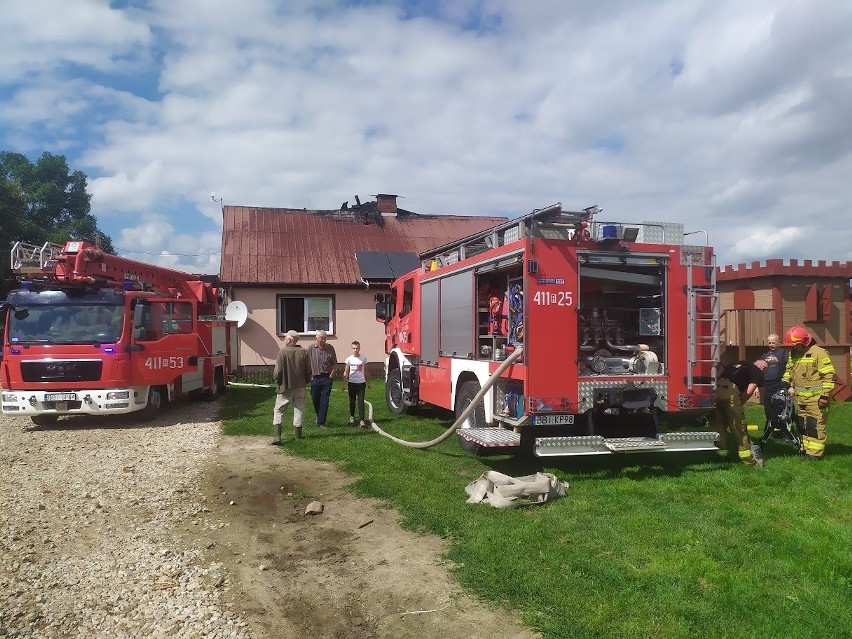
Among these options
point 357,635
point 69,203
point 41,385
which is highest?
point 69,203

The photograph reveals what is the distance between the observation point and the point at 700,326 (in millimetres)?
7816

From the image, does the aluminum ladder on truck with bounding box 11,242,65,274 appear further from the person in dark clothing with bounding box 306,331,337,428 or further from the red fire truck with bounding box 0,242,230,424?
the person in dark clothing with bounding box 306,331,337,428

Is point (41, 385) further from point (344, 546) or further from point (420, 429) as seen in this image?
point (344, 546)

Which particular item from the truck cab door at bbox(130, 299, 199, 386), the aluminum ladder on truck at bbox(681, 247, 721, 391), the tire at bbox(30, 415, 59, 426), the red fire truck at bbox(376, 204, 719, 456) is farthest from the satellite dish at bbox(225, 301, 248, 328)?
the aluminum ladder on truck at bbox(681, 247, 721, 391)

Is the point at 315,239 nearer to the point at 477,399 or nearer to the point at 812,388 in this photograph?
the point at 477,399

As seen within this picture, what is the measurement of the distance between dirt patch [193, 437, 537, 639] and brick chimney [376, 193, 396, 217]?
1870cm

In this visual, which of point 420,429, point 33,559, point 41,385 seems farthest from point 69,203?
point 33,559

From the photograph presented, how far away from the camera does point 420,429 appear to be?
35.9ft

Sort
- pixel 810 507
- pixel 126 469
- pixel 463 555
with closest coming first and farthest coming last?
pixel 463 555 → pixel 810 507 → pixel 126 469

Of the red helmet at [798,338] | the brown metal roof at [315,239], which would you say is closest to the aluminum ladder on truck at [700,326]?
the red helmet at [798,338]

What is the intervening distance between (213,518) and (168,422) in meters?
6.86

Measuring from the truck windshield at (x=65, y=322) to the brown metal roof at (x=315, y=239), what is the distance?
25.3 ft

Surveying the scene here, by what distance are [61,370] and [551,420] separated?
28.5ft

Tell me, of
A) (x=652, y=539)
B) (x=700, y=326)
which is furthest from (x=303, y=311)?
(x=652, y=539)
